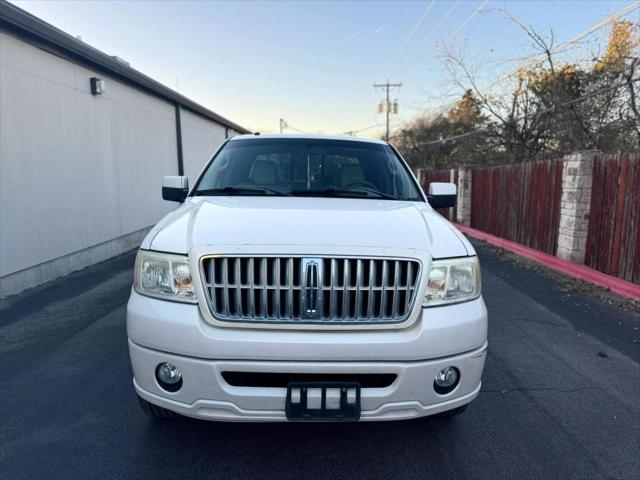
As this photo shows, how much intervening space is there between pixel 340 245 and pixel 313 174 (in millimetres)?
1528

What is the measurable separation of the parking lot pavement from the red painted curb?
196 cm

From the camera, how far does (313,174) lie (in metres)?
3.67

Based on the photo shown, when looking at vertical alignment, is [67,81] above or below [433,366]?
above

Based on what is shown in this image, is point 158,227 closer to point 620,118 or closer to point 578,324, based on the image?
point 578,324

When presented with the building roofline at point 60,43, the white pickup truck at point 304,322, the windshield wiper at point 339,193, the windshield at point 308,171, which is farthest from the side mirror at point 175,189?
the building roofline at point 60,43

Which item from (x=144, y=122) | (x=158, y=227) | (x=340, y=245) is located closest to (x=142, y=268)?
(x=158, y=227)

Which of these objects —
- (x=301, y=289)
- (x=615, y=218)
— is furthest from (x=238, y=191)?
(x=615, y=218)

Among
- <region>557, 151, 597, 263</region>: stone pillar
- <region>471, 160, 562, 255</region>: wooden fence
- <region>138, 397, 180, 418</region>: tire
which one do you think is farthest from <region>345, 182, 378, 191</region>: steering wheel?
<region>471, 160, 562, 255</region>: wooden fence

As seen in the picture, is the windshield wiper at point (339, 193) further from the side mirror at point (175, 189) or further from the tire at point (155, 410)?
the tire at point (155, 410)

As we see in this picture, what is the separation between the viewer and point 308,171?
3.69 metres

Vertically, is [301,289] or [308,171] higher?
[308,171]

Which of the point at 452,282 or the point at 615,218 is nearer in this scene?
the point at 452,282

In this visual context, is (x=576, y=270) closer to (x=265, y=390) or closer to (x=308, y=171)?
(x=308, y=171)

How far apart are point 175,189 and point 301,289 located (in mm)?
2209
